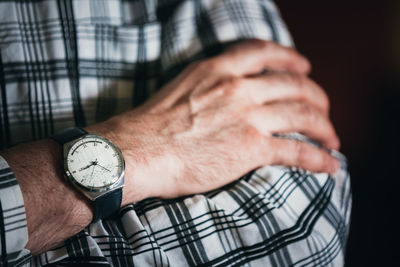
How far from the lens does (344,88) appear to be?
148cm

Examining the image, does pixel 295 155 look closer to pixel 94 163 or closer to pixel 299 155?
pixel 299 155

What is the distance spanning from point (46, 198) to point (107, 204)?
0.29 ft

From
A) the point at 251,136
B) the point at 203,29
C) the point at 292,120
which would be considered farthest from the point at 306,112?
the point at 203,29

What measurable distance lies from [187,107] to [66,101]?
25 cm

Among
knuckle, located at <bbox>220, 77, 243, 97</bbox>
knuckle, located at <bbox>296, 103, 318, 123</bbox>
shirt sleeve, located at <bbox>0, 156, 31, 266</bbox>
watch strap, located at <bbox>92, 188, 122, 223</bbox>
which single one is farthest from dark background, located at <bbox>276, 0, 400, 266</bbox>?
shirt sleeve, located at <bbox>0, 156, 31, 266</bbox>

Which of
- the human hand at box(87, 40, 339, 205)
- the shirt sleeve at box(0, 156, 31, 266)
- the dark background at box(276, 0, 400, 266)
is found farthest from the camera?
the dark background at box(276, 0, 400, 266)

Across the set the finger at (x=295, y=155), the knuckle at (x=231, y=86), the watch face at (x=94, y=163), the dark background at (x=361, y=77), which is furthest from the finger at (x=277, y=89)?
the dark background at (x=361, y=77)

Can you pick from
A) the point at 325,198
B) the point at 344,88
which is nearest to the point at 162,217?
the point at 325,198

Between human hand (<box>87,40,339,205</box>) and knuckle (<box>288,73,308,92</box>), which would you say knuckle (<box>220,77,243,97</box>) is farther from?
knuckle (<box>288,73,308,92</box>)

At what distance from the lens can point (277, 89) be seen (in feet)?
2.52

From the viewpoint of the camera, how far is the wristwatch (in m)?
0.53

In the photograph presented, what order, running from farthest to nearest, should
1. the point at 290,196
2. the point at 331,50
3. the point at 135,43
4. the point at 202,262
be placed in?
1. the point at 331,50
2. the point at 135,43
3. the point at 290,196
4. the point at 202,262

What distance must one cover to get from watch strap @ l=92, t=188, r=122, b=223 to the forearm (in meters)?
0.01

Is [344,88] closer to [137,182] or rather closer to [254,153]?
[254,153]
